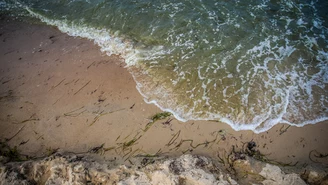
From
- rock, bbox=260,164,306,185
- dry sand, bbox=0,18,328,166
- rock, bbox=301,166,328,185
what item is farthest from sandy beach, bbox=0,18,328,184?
rock, bbox=260,164,306,185

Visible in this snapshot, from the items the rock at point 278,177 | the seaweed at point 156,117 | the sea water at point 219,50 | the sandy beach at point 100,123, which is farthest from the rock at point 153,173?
the sea water at point 219,50

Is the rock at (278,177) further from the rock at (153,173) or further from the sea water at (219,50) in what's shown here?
the sea water at (219,50)

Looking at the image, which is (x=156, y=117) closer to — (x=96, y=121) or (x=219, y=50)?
(x=96, y=121)

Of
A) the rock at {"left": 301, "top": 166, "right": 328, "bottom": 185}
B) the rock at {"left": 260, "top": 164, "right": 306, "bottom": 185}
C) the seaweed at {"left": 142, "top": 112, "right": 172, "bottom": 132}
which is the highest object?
the seaweed at {"left": 142, "top": 112, "right": 172, "bottom": 132}

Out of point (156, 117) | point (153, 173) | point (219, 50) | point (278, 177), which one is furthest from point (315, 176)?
point (219, 50)

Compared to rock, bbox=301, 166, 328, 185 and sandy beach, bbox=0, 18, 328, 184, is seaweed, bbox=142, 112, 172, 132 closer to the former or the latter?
sandy beach, bbox=0, 18, 328, 184

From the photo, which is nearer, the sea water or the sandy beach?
the sandy beach
